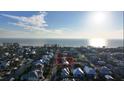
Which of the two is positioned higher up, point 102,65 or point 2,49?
point 2,49

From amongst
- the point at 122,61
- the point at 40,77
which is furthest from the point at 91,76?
the point at 40,77

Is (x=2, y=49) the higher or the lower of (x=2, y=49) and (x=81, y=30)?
the lower

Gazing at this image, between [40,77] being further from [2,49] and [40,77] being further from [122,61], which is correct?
[122,61]
